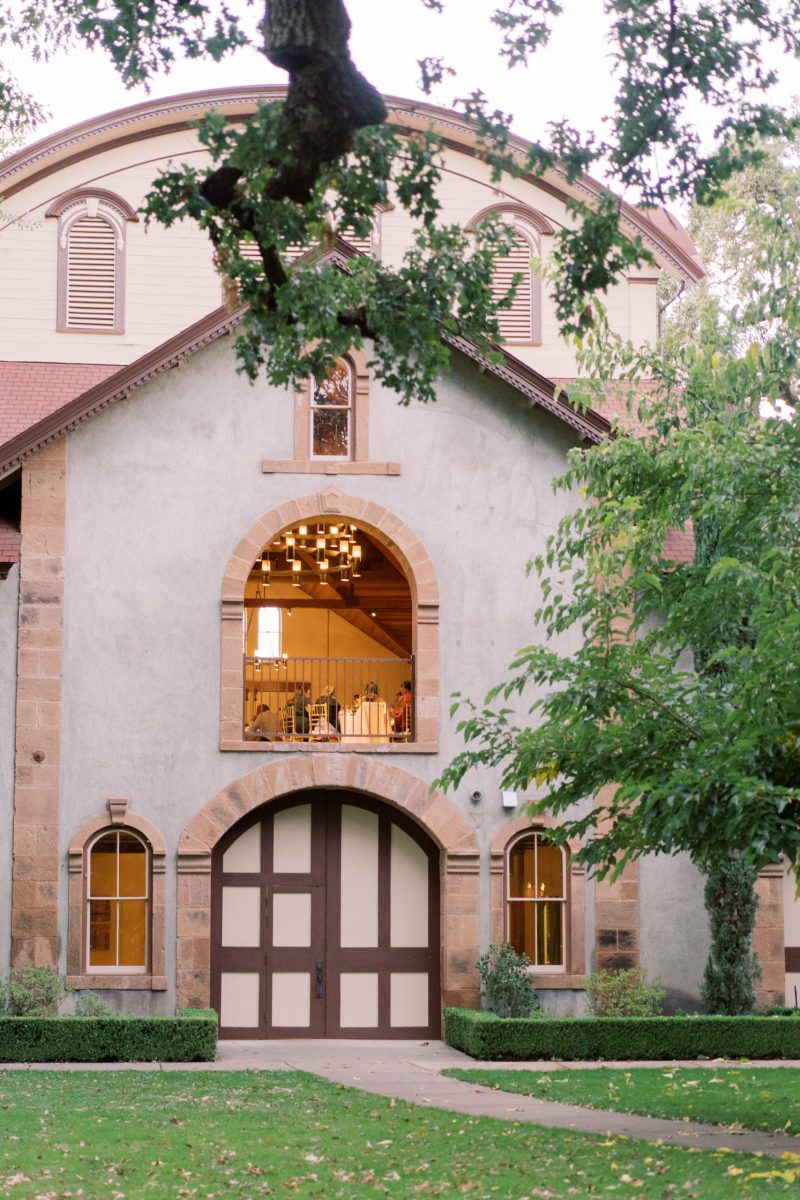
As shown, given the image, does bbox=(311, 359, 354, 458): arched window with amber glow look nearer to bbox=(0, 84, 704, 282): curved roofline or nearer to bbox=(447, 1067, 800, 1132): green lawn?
bbox=(0, 84, 704, 282): curved roofline

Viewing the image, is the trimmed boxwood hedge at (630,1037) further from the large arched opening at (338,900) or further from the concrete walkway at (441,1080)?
the large arched opening at (338,900)

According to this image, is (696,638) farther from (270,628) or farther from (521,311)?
(521,311)

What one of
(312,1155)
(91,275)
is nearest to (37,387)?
(91,275)

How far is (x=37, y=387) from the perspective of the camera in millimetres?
25359

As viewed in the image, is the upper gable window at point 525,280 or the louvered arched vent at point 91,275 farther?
the upper gable window at point 525,280

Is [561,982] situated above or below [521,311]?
below

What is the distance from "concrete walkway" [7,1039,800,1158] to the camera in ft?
41.8

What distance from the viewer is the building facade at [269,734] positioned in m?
20.1

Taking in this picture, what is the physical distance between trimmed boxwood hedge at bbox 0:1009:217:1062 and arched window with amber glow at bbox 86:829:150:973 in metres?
1.54

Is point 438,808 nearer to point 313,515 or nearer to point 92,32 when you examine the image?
point 313,515

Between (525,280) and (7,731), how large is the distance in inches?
475

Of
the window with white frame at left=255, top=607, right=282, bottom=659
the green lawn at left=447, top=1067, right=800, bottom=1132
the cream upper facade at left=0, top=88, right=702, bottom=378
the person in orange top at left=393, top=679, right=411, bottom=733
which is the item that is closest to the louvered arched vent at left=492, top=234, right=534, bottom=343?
the cream upper facade at left=0, top=88, right=702, bottom=378

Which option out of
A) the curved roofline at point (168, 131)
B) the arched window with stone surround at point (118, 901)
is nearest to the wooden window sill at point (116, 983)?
the arched window with stone surround at point (118, 901)

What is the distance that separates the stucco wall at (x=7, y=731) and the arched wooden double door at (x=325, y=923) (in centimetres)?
255
